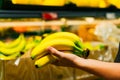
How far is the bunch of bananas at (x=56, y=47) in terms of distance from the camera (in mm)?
1274

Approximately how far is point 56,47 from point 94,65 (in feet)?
0.96

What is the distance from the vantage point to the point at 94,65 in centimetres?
118

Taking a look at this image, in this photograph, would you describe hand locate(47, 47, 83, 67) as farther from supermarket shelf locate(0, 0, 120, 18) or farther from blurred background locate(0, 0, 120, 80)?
supermarket shelf locate(0, 0, 120, 18)

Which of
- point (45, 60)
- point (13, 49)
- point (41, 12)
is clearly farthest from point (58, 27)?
point (45, 60)

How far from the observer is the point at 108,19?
310 centimetres

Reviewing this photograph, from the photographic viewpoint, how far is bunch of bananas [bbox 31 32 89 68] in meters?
1.27

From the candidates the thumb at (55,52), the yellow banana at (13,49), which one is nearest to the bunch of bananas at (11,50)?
the yellow banana at (13,49)

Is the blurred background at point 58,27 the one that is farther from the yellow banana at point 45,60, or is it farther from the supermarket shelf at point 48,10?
the yellow banana at point 45,60

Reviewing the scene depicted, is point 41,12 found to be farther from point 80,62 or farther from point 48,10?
point 80,62

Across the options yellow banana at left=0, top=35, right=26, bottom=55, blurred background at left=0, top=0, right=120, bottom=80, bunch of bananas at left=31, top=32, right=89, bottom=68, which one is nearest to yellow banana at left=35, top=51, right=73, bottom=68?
bunch of bananas at left=31, top=32, right=89, bottom=68

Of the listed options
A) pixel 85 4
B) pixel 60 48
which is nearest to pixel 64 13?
pixel 85 4

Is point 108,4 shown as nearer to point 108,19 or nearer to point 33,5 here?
point 108,19

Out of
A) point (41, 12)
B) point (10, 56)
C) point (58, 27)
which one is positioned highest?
point (41, 12)

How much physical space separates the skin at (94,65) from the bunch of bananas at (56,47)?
5 cm
